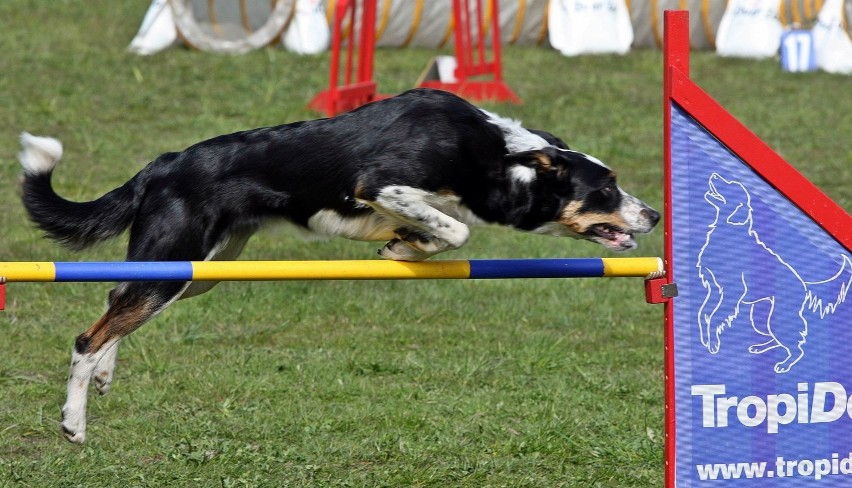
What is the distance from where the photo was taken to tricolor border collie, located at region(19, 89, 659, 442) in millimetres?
4059

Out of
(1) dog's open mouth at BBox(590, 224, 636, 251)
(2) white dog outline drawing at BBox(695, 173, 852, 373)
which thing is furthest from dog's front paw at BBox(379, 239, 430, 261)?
(2) white dog outline drawing at BBox(695, 173, 852, 373)

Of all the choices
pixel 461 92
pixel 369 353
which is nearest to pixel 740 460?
pixel 369 353

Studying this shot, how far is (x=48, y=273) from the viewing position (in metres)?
3.54

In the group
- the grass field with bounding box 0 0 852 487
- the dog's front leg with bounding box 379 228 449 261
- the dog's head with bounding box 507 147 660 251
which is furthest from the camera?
the grass field with bounding box 0 0 852 487

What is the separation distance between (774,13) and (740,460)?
39.1ft

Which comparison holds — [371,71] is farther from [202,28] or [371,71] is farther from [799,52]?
[799,52]

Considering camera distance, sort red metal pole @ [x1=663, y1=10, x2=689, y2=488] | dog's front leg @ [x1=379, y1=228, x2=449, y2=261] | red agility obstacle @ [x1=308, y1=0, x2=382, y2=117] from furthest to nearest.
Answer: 1. red agility obstacle @ [x1=308, y1=0, x2=382, y2=117]
2. dog's front leg @ [x1=379, y1=228, x2=449, y2=261]
3. red metal pole @ [x1=663, y1=10, x2=689, y2=488]

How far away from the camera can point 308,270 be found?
3678mm

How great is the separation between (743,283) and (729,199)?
27 cm

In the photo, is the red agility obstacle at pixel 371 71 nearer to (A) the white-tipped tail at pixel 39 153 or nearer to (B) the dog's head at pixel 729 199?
(A) the white-tipped tail at pixel 39 153

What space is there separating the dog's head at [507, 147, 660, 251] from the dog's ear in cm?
40

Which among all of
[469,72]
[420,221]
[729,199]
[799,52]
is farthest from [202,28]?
[729,199]

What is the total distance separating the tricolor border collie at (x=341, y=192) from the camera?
4.06m

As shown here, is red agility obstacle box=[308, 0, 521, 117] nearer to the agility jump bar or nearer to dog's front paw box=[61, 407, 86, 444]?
dog's front paw box=[61, 407, 86, 444]
